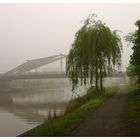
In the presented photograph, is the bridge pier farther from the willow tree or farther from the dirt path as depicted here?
the dirt path

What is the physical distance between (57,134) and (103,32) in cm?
1620

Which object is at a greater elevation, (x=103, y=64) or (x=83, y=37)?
(x=83, y=37)

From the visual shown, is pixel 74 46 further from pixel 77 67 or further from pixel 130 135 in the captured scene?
pixel 130 135

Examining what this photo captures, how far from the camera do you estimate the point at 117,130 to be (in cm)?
Answer: 1145

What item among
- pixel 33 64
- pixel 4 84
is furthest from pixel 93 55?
pixel 33 64

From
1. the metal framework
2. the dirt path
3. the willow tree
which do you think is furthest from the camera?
the metal framework

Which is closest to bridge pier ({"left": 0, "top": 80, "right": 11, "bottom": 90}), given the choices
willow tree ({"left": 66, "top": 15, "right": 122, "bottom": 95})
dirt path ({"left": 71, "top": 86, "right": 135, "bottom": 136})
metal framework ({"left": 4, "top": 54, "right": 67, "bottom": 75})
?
metal framework ({"left": 4, "top": 54, "right": 67, "bottom": 75})

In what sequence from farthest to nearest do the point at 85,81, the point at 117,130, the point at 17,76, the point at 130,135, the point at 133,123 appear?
the point at 17,76 → the point at 85,81 → the point at 133,123 → the point at 117,130 → the point at 130,135

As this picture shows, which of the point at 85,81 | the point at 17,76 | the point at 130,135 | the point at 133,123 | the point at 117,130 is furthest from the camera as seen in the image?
the point at 17,76

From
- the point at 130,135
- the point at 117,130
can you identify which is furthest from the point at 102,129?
→ the point at 130,135

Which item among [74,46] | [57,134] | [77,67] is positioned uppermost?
[74,46]

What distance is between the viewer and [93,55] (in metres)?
26.0

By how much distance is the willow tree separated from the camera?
26.2 meters

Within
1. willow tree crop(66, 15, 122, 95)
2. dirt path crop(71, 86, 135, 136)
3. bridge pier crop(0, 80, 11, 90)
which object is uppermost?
willow tree crop(66, 15, 122, 95)
